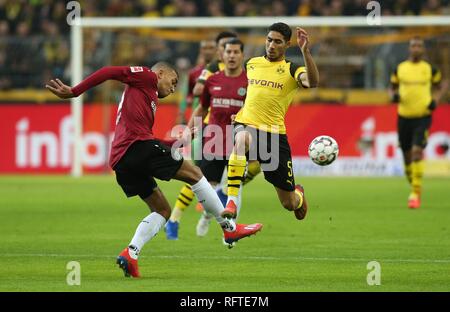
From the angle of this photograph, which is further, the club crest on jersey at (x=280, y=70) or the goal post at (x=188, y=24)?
the goal post at (x=188, y=24)

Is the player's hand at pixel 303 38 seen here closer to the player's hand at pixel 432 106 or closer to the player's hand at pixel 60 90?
the player's hand at pixel 60 90

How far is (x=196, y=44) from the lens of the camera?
28.7 metres

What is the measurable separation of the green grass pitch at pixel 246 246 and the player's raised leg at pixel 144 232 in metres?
0.17

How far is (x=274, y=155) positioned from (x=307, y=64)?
1290 millimetres

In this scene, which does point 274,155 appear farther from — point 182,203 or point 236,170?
point 182,203

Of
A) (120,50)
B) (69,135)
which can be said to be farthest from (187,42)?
(69,135)

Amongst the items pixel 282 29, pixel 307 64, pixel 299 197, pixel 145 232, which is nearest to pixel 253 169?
pixel 299 197

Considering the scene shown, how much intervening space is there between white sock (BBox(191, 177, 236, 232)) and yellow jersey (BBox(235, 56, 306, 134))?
4.64 ft

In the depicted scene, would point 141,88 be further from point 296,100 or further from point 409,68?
point 296,100

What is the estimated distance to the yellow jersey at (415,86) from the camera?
1972 centimetres

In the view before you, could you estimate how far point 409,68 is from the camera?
65.5 feet

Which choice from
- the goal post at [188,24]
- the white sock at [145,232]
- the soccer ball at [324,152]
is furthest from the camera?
the goal post at [188,24]

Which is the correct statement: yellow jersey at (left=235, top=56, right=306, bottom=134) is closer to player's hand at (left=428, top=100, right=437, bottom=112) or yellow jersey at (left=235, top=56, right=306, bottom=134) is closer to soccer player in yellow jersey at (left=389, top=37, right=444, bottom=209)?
soccer player in yellow jersey at (left=389, top=37, right=444, bottom=209)

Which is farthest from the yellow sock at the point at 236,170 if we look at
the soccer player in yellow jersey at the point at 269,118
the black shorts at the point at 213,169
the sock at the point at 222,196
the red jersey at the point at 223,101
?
the sock at the point at 222,196
